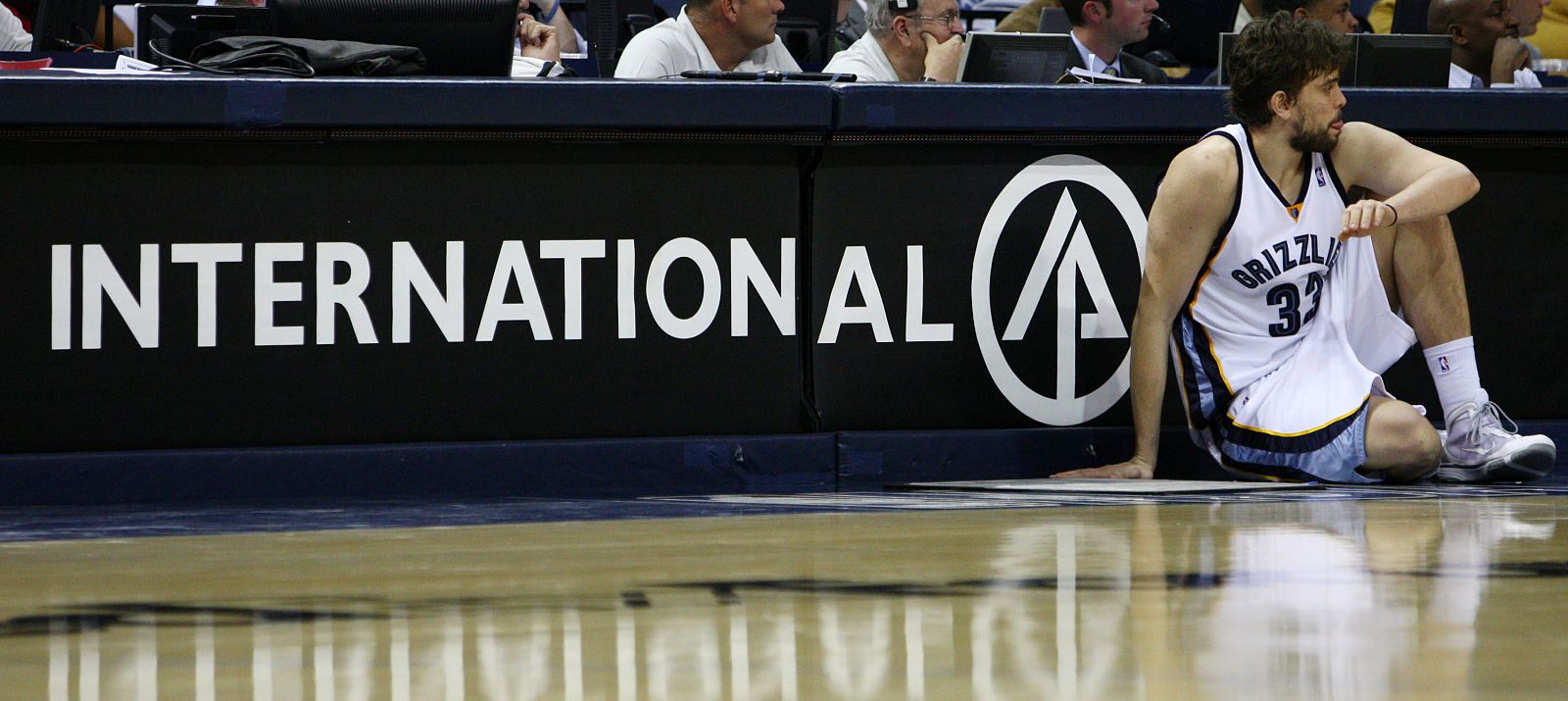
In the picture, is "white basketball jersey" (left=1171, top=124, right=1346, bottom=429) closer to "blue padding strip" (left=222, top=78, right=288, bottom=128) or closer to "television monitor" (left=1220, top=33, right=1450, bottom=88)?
"television monitor" (left=1220, top=33, right=1450, bottom=88)

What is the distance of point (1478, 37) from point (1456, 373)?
2.78 metres

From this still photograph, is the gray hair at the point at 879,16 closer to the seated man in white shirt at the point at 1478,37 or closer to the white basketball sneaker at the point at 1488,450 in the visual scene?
the seated man in white shirt at the point at 1478,37

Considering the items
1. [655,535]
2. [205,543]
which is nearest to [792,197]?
[655,535]

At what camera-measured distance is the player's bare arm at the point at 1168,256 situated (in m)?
4.10

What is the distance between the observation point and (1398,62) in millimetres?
4938

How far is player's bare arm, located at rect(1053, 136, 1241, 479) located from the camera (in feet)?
13.4

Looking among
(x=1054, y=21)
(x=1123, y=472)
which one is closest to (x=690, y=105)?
(x=1123, y=472)

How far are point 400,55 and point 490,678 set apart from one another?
2714 millimetres

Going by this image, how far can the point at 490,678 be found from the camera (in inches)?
65.1

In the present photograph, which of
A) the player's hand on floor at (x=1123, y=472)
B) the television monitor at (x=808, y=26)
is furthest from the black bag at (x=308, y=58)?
the television monitor at (x=808, y=26)

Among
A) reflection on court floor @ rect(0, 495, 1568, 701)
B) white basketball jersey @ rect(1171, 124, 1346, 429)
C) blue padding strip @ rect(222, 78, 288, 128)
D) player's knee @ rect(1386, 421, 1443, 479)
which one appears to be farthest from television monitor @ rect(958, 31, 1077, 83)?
reflection on court floor @ rect(0, 495, 1568, 701)

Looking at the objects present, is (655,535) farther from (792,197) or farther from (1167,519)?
(792,197)

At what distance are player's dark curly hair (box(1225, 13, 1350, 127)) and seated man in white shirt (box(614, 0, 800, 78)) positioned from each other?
1832 millimetres

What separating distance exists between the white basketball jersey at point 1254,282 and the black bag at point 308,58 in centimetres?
175
